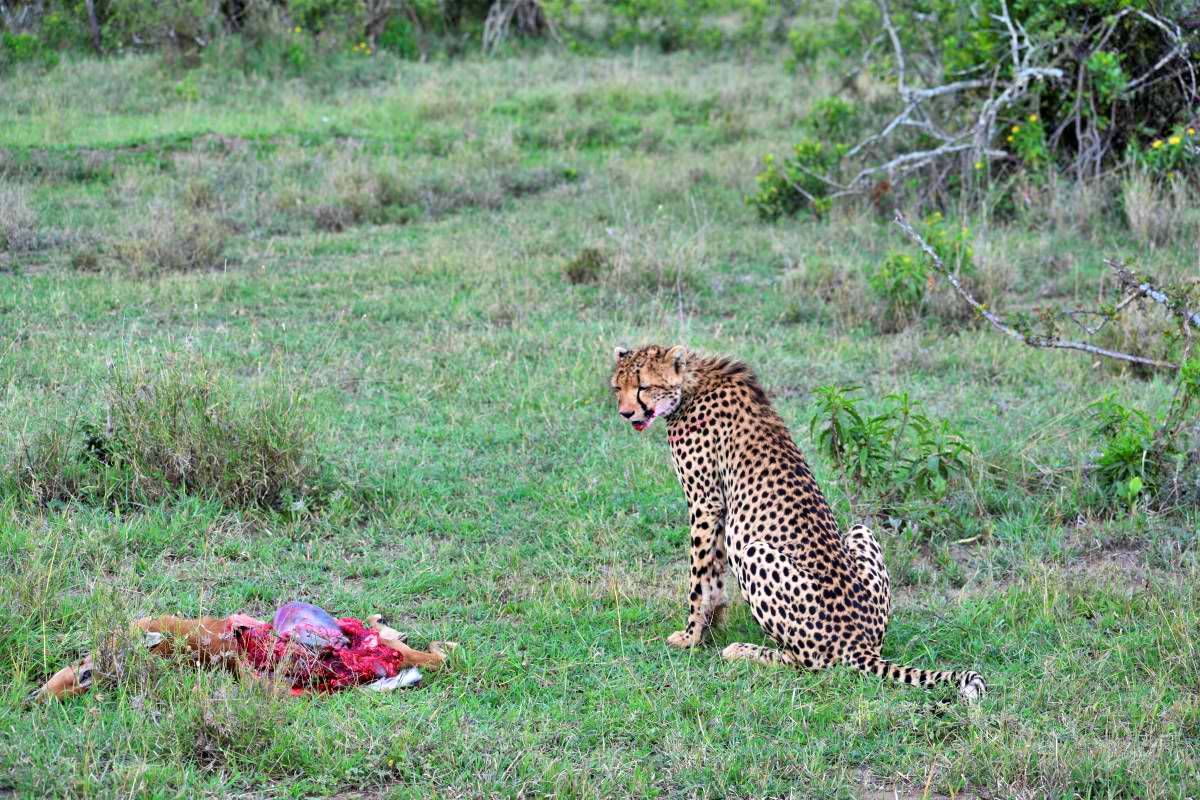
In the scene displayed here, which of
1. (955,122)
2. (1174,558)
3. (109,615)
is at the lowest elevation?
(1174,558)

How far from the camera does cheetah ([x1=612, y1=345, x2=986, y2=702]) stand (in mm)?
4457

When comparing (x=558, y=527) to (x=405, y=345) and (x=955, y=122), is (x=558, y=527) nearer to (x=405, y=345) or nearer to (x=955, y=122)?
(x=405, y=345)

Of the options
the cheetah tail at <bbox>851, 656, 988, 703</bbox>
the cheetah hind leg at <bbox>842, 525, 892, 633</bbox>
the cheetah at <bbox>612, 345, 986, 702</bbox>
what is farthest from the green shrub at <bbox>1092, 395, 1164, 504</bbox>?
the cheetah tail at <bbox>851, 656, 988, 703</bbox>

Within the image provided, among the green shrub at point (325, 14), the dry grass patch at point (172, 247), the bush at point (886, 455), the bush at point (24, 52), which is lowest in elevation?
the bush at point (886, 455)

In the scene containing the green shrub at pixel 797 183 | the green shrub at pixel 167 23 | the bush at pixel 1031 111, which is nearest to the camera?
the bush at pixel 1031 111

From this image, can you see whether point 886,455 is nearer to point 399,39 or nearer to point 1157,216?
point 1157,216

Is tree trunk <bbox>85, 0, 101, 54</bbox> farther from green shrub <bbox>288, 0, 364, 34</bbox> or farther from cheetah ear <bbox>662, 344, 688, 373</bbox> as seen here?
cheetah ear <bbox>662, 344, 688, 373</bbox>

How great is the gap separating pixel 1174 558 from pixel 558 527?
248cm

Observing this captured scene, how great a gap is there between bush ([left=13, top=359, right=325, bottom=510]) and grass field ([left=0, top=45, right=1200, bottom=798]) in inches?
1.1

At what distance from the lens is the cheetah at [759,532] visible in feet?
14.6

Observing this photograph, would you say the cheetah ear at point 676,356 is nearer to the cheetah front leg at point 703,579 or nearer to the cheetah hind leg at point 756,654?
the cheetah front leg at point 703,579

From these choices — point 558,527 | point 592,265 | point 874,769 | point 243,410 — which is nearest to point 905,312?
point 592,265

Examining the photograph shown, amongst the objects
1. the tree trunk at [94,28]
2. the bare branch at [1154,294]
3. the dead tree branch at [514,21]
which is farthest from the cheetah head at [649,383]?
the dead tree branch at [514,21]

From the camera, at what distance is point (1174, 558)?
217 inches
